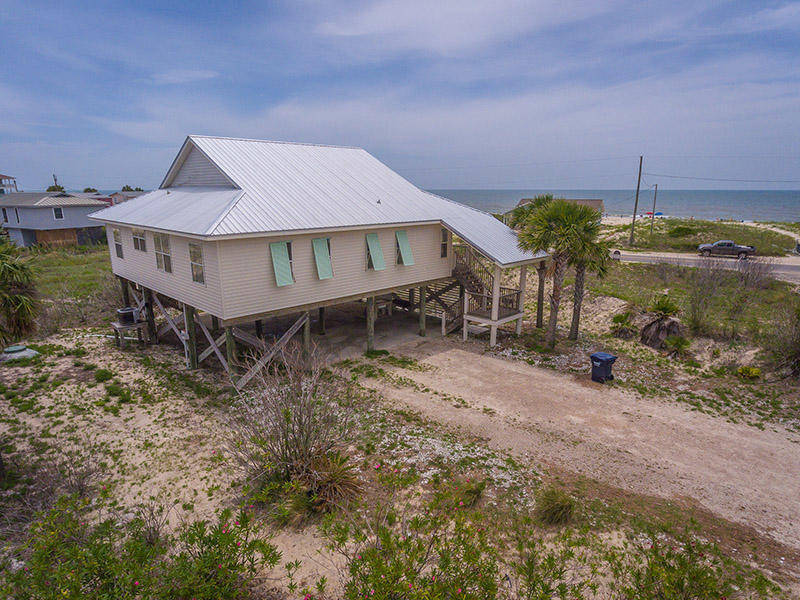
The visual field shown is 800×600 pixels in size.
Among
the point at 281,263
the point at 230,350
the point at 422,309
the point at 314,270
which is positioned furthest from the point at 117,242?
the point at 422,309

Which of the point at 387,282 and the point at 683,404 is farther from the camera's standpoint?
the point at 387,282

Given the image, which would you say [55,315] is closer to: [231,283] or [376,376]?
[231,283]

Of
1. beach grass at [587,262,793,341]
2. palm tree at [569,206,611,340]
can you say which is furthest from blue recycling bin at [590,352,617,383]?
beach grass at [587,262,793,341]

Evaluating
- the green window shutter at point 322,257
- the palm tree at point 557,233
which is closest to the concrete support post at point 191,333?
the green window shutter at point 322,257

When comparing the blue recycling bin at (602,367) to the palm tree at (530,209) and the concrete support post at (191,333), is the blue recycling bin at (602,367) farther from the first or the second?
the concrete support post at (191,333)

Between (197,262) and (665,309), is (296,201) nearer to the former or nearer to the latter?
(197,262)

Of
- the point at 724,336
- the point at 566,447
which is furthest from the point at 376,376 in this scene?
the point at 724,336
